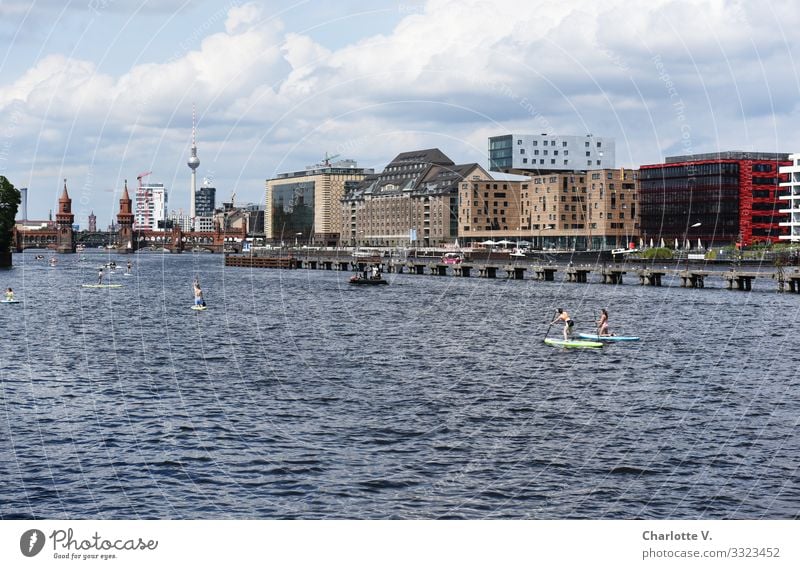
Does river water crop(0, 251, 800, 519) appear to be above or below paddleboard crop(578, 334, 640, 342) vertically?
below

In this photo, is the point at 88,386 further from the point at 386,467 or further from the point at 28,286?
the point at 28,286

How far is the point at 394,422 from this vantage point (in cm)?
4297

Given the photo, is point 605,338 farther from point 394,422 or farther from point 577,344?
point 394,422

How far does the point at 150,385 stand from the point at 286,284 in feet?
387

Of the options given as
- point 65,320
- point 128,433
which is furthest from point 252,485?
point 65,320

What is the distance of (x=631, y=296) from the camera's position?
130 m

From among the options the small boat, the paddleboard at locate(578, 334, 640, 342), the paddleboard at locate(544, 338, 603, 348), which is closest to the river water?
the paddleboard at locate(544, 338, 603, 348)

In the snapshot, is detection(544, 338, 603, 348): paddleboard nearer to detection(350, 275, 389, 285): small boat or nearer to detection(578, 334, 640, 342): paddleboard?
detection(578, 334, 640, 342): paddleboard

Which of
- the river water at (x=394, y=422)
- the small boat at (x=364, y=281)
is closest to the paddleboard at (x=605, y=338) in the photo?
the river water at (x=394, y=422)

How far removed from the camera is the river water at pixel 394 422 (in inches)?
1259

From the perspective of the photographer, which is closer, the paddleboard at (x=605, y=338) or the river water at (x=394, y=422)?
the river water at (x=394, y=422)

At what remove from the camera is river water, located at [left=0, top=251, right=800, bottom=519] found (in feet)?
105

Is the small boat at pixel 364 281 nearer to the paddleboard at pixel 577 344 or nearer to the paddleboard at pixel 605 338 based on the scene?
the paddleboard at pixel 605 338
